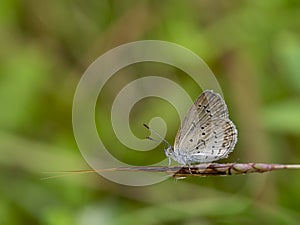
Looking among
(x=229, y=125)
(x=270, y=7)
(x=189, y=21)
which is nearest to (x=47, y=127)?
(x=189, y=21)

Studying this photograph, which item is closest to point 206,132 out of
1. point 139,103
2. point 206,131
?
point 206,131

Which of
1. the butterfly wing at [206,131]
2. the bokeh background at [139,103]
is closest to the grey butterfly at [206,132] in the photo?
the butterfly wing at [206,131]

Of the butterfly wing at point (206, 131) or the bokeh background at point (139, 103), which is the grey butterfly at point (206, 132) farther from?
the bokeh background at point (139, 103)

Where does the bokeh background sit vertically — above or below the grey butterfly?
above

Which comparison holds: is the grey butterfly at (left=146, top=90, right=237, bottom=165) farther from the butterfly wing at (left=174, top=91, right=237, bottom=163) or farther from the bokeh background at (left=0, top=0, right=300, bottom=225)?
the bokeh background at (left=0, top=0, right=300, bottom=225)

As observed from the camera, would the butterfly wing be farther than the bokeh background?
No

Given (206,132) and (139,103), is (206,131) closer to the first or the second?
(206,132)

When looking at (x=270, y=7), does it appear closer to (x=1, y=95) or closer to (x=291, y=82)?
(x=291, y=82)

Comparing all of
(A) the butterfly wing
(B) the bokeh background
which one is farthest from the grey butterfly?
(B) the bokeh background
